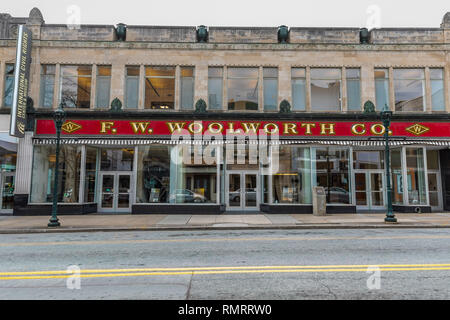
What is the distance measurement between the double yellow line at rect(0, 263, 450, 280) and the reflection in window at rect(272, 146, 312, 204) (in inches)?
449

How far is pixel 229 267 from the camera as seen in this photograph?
6.28 meters

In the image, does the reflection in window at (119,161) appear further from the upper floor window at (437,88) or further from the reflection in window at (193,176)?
the upper floor window at (437,88)

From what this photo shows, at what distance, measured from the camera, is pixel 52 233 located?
1178 cm

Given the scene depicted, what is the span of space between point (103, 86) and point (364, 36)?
16.5 m

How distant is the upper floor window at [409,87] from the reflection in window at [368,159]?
11.3 feet

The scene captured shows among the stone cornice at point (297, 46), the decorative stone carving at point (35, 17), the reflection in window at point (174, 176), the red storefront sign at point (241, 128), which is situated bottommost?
the reflection in window at point (174, 176)

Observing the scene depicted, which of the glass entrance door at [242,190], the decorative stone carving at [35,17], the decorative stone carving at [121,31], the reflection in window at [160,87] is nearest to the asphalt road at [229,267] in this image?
the glass entrance door at [242,190]

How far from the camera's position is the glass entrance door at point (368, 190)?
18625 mm

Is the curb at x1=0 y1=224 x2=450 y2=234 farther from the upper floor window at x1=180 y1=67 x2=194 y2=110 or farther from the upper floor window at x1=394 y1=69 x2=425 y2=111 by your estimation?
the upper floor window at x1=394 y1=69 x2=425 y2=111

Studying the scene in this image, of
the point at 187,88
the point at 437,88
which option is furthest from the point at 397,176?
the point at 187,88

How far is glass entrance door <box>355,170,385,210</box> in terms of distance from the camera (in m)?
18.6

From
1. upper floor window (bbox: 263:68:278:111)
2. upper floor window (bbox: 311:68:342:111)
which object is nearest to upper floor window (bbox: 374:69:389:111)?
upper floor window (bbox: 311:68:342:111)
